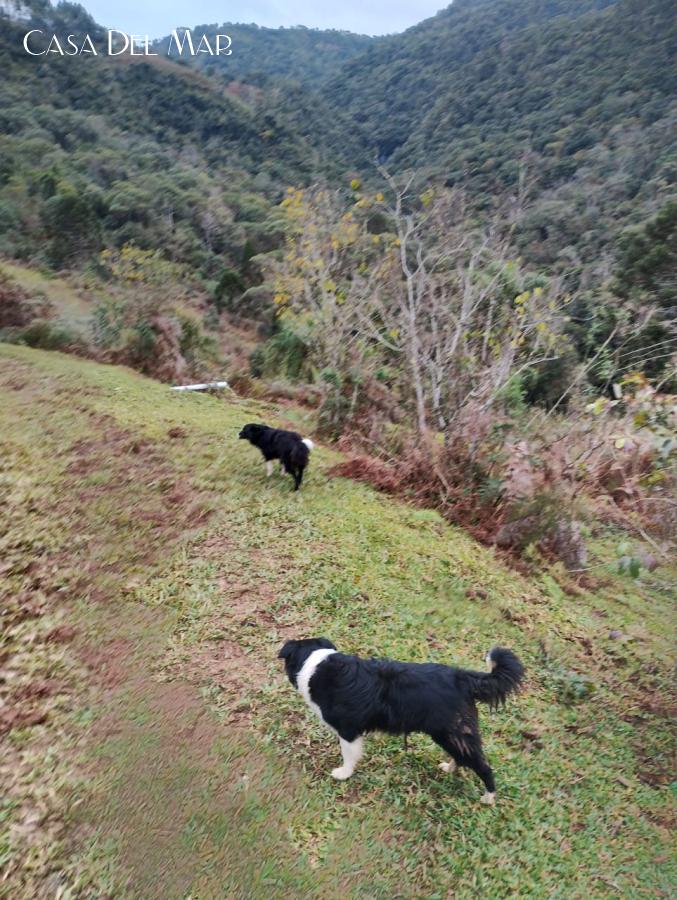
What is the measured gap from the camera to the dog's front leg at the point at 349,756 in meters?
3.54

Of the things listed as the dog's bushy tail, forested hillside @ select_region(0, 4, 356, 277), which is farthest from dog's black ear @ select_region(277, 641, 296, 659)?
forested hillside @ select_region(0, 4, 356, 277)

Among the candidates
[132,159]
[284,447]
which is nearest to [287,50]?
[132,159]

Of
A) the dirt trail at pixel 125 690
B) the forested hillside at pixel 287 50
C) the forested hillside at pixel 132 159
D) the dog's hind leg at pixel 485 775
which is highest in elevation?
the forested hillside at pixel 287 50

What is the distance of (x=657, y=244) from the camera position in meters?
20.1

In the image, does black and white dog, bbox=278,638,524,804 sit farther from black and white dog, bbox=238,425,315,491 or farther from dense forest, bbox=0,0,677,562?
black and white dog, bbox=238,425,315,491

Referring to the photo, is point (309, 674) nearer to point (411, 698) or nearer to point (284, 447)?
point (411, 698)

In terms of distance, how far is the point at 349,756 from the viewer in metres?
Result: 3.59

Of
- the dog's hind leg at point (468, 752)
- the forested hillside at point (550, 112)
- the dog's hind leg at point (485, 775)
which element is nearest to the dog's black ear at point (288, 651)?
the dog's hind leg at point (468, 752)

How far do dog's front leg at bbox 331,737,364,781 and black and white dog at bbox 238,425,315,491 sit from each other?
4027 millimetres

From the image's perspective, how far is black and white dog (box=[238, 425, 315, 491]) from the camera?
7164 mm

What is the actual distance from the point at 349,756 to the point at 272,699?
843 mm

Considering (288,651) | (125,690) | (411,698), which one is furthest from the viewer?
(125,690)

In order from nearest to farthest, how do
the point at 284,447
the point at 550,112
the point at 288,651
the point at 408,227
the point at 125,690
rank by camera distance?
the point at 288,651, the point at 125,690, the point at 284,447, the point at 408,227, the point at 550,112

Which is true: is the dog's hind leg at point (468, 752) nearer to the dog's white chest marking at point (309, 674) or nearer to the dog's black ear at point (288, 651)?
the dog's white chest marking at point (309, 674)
